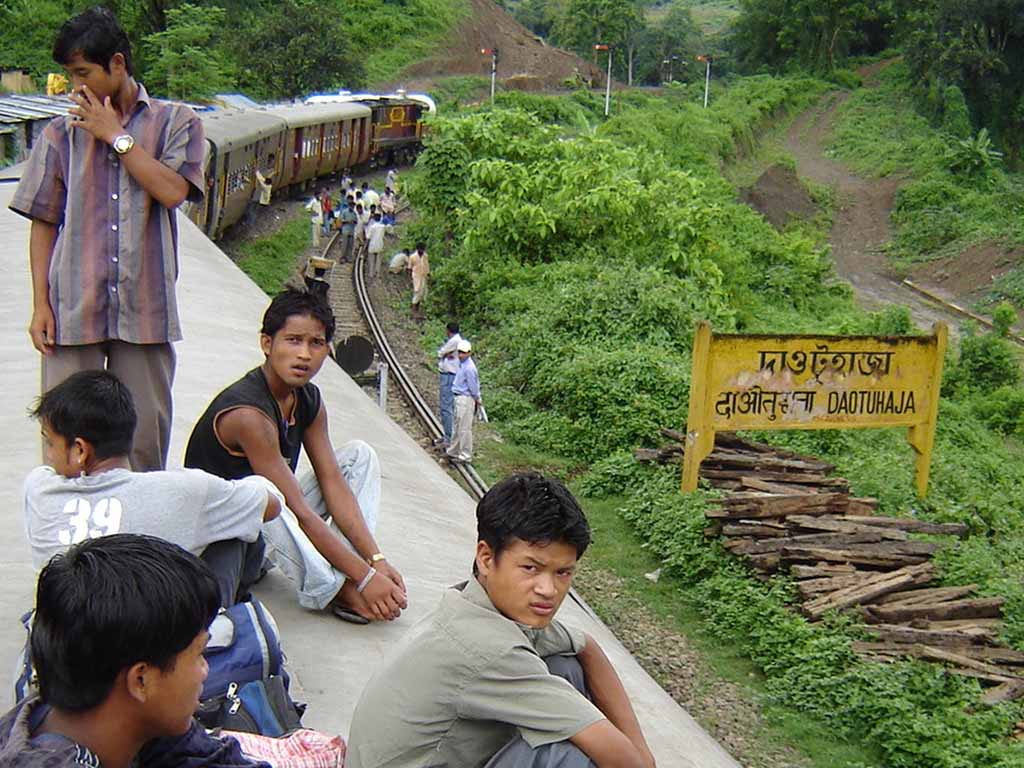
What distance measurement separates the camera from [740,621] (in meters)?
8.66

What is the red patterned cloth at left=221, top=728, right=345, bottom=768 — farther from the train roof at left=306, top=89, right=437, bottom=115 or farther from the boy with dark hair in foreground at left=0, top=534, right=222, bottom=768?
the train roof at left=306, top=89, right=437, bottom=115

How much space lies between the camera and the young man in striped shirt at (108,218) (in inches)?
163

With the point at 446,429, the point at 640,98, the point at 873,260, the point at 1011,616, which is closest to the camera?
the point at 1011,616

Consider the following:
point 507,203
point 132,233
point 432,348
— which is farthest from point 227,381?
point 507,203

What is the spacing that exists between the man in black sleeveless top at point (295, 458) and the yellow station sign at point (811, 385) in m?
5.92

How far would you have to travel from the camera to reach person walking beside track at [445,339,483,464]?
11.7 meters

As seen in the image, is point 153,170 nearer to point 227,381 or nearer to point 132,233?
point 132,233

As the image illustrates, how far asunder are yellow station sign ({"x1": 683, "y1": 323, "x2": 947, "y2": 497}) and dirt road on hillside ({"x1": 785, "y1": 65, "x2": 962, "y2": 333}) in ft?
48.0

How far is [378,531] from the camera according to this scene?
6000mm

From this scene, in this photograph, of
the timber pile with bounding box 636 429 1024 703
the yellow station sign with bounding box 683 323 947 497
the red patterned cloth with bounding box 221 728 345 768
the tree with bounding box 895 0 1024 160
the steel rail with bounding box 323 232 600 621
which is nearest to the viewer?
the red patterned cloth with bounding box 221 728 345 768

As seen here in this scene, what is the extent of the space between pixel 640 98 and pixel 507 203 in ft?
121

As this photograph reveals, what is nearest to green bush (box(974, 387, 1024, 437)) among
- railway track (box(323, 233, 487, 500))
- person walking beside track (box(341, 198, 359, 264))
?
railway track (box(323, 233, 487, 500))

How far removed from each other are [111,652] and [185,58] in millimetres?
35100

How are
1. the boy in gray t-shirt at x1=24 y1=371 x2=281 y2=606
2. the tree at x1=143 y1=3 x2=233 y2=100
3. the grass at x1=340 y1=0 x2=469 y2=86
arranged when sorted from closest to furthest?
the boy in gray t-shirt at x1=24 y1=371 x2=281 y2=606 → the tree at x1=143 y1=3 x2=233 y2=100 → the grass at x1=340 y1=0 x2=469 y2=86
